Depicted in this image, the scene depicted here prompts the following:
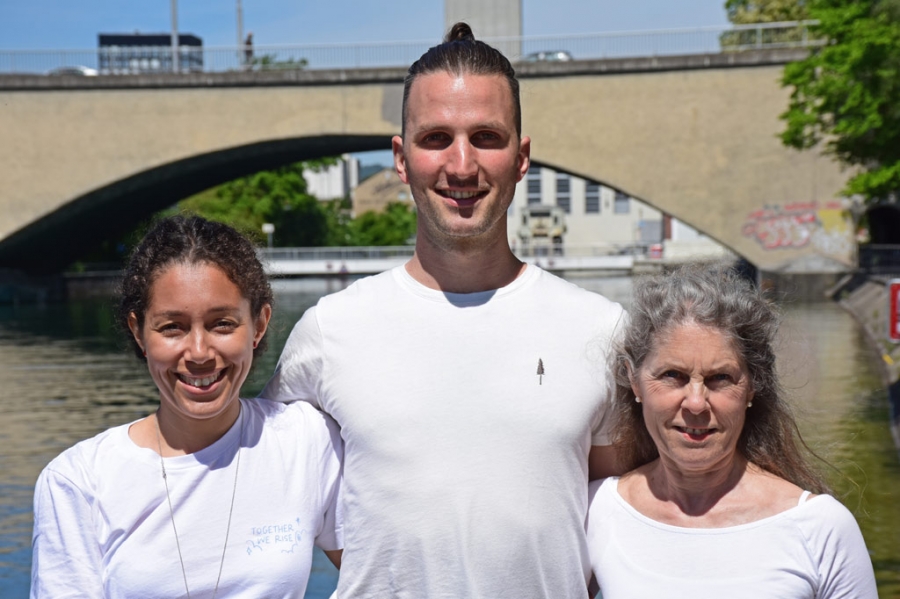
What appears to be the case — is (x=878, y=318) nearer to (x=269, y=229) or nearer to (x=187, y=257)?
(x=187, y=257)

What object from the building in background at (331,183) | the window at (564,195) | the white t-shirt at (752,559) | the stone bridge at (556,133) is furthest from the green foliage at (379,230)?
the white t-shirt at (752,559)

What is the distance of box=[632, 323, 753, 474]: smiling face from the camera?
267cm

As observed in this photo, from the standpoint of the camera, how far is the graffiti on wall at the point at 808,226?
28.2 meters

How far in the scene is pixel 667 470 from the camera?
275cm

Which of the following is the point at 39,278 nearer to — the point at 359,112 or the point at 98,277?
the point at 98,277

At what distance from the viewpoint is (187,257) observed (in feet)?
9.24

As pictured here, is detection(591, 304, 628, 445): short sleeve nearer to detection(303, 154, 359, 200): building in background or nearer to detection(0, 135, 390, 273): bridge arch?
detection(0, 135, 390, 273): bridge arch

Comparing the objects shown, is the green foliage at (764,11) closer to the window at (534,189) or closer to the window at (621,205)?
the window at (621,205)

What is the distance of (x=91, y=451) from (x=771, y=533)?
160 cm

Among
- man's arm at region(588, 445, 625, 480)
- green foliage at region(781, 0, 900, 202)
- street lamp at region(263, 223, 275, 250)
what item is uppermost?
green foliage at region(781, 0, 900, 202)

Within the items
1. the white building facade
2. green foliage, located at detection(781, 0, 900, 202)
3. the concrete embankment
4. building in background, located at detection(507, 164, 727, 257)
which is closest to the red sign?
the concrete embankment

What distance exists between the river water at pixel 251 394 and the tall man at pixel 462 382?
57 centimetres

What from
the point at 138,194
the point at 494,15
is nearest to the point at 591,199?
the point at 494,15

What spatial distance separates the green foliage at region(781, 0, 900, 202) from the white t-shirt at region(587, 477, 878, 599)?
19.0m
